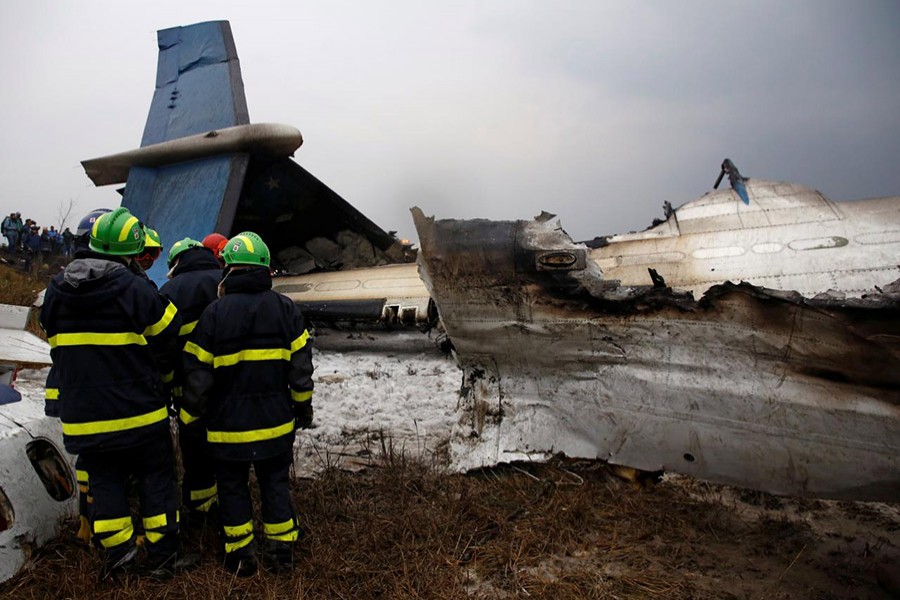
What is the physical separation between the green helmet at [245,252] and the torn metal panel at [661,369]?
42.6 inches

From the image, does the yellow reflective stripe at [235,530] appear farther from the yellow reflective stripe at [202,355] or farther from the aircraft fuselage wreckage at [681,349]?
the aircraft fuselage wreckage at [681,349]

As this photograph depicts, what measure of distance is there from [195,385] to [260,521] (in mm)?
930

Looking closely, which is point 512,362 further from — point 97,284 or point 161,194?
point 161,194

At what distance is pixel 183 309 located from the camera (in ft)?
9.85

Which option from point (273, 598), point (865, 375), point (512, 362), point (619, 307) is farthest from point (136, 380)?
point (865, 375)

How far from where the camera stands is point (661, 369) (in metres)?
3.16

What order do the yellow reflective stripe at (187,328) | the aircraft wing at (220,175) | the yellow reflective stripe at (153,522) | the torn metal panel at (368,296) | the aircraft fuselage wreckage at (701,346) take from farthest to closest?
1. the aircraft wing at (220,175)
2. the torn metal panel at (368,296)
3. the yellow reflective stripe at (187,328)
4. the aircraft fuselage wreckage at (701,346)
5. the yellow reflective stripe at (153,522)

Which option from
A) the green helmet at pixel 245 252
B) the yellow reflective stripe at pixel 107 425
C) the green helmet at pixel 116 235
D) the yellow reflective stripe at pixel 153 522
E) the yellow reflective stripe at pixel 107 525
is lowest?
the yellow reflective stripe at pixel 153 522

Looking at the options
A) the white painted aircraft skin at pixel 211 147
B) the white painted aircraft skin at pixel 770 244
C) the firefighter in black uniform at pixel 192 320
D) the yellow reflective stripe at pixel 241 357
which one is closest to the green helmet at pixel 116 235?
the firefighter in black uniform at pixel 192 320

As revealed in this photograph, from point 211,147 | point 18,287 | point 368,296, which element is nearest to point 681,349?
point 368,296

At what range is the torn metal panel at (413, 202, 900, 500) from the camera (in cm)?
265

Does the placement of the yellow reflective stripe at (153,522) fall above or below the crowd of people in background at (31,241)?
below

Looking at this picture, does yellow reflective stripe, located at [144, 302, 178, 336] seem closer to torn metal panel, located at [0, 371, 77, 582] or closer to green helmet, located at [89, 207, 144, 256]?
green helmet, located at [89, 207, 144, 256]

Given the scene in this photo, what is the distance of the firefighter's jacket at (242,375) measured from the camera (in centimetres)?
250
